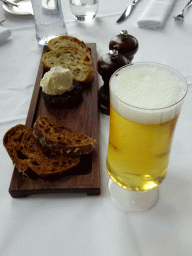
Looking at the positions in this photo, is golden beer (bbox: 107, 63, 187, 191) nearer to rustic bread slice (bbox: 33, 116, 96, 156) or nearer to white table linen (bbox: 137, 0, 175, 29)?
rustic bread slice (bbox: 33, 116, 96, 156)

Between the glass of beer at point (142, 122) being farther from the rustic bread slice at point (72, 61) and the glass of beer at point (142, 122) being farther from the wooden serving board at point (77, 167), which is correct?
the rustic bread slice at point (72, 61)

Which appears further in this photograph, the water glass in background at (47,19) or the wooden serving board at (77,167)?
the water glass in background at (47,19)

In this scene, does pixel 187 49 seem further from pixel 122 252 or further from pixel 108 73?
pixel 122 252

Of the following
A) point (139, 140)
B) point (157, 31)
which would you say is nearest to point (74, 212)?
point (139, 140)

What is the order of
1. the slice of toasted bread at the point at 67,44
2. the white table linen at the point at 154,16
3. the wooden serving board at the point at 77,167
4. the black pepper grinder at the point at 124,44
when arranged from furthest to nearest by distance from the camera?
1. the white table linen at the point at 154,16
2. the slice of toasted bread at the point at 67,44
3. the black pepper grinder at the point at 124,44
4. the wooden serving board at the point at 77,167

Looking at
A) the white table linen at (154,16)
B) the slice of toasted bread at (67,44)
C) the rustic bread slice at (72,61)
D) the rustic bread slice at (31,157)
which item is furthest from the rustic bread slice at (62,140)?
the white table linen at (154,16)

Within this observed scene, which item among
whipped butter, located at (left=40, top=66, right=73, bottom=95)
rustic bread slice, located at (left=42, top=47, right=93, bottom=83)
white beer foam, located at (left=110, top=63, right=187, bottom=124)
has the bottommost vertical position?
rustic bread slice, located at (left=42, top=47, right=93, bottom=83)

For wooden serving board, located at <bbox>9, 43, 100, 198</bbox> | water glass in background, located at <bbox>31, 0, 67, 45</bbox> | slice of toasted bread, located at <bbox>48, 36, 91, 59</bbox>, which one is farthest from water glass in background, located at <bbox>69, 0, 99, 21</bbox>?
wooden serving board, located at <bbox>9, 43, 100, 198</bbox>
